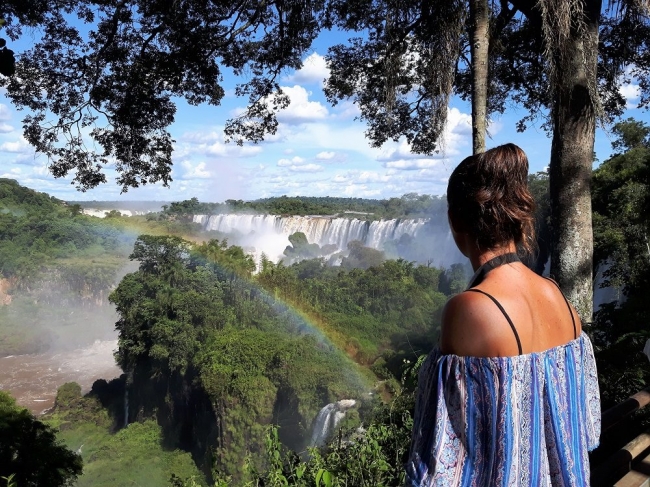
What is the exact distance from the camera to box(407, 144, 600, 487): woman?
2.91 ft

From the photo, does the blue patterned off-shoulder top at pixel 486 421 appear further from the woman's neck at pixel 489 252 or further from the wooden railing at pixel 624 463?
the wooden railing at pixel 624 463

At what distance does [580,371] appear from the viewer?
1044 mm

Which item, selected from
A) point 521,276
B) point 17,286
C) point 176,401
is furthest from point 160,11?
point 17,286

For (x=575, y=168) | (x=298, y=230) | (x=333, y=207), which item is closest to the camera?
(x=575, y=168)

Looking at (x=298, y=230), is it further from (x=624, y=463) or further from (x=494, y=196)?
(x=494, y=196)

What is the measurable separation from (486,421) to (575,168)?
2782 mm

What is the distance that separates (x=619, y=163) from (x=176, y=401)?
21082 millimetres

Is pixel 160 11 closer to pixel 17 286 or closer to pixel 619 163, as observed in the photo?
pixel 619 163

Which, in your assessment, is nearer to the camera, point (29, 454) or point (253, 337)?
point (29, 454)

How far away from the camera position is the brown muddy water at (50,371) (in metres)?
34.0

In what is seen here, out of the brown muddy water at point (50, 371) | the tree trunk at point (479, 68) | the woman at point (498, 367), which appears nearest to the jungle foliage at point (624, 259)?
the tree trunk at point (479, 68)

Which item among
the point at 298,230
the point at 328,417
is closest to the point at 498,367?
the point at 328,417

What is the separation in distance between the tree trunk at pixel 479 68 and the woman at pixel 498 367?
75.5 inches

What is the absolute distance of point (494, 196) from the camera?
3.13ft
